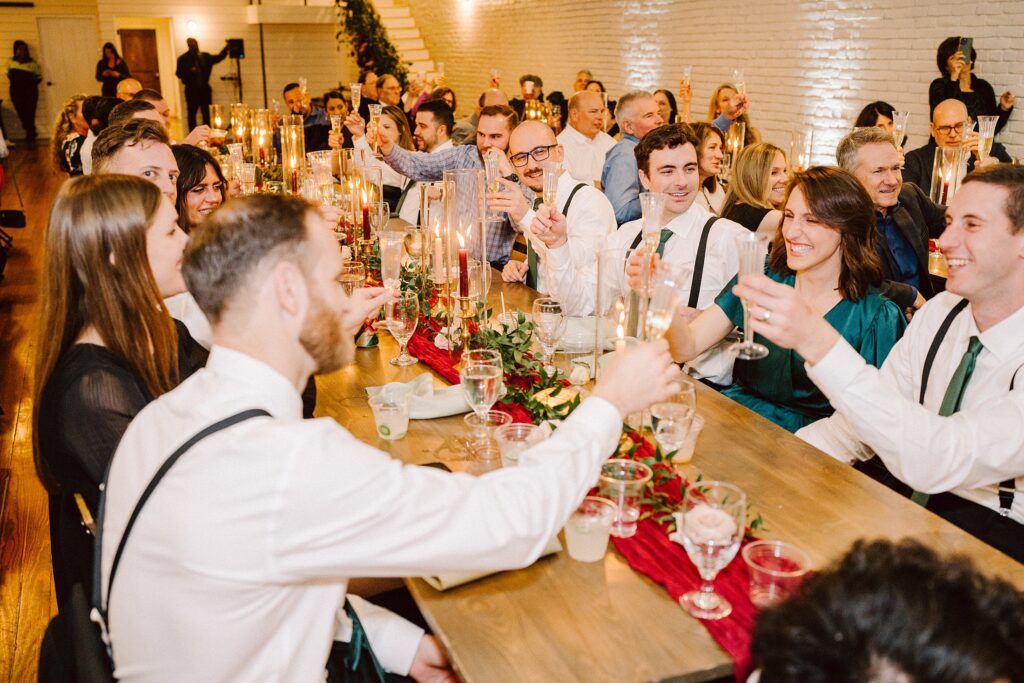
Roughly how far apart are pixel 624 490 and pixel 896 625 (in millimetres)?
815

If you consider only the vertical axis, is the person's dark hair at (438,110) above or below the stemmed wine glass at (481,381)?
above

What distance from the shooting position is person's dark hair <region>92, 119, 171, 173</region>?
3.19 m

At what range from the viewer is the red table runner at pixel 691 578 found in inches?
52.7

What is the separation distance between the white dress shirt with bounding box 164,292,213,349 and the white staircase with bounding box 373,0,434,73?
14.2 m

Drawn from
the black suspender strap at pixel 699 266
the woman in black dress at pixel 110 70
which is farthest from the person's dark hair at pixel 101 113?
the woman in black dress at pixel 110 70

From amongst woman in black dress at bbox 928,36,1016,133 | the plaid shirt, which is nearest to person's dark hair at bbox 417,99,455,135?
the plaid shirt

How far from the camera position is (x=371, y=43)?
1434 cm

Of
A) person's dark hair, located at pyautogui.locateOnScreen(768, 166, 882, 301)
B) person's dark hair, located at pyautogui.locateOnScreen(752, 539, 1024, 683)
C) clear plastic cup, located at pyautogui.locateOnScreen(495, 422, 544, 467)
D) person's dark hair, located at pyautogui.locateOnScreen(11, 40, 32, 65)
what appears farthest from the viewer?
person's dark hair, located at pyautogui.locateOnScreen(11, 40, 32, 65)

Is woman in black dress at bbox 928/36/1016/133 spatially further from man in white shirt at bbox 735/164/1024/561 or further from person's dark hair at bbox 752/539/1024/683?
person's dark hair at bbox 752/539/1024/683

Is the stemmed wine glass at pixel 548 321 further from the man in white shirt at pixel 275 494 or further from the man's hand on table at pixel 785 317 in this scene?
the man in white shirt at pixel 275 494

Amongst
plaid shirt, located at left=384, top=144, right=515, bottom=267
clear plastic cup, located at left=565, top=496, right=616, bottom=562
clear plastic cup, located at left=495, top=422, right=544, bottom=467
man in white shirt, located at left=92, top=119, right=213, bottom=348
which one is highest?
man in white shirt, located at left=92, top=119, right=213, bottom=348

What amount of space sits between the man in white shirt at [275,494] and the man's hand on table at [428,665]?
359 mm

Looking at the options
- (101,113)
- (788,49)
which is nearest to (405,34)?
(788,49)

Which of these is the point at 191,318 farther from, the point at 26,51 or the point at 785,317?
the point at 26,51
